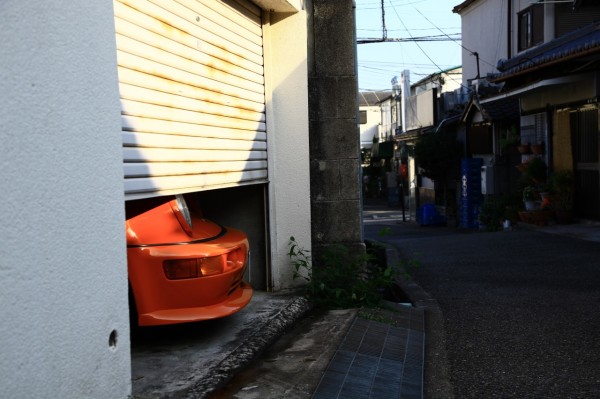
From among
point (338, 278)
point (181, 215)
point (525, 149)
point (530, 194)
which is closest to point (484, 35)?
→ point (525, 149)

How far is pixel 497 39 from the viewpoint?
23891mm

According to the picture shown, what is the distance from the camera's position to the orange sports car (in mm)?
4766

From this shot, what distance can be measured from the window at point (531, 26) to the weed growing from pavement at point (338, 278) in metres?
14.0

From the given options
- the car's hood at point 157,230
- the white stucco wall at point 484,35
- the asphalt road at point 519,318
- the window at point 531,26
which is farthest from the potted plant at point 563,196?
the car's hood at point 157,230

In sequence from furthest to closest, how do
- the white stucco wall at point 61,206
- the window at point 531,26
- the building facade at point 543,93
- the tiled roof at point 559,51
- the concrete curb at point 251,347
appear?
the window at point 531,26
the building facade at point 543,93
the tiled roof at point 559,51
the concrete curb at point 251,347
the white stucco wall at point 61,206

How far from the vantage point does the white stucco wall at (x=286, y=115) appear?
7.17m

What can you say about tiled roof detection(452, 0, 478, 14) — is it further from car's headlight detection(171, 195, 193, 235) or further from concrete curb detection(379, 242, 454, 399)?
car's headlight detection(171, 195, 193, 235)

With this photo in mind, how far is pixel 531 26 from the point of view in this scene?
66.4ft

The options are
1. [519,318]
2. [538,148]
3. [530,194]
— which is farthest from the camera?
[538,148]

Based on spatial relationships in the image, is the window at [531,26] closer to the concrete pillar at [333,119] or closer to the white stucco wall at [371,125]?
the concrete pillar at [333,119]

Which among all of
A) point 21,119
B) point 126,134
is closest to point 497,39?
point 126,134

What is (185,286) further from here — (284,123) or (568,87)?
(568,87)

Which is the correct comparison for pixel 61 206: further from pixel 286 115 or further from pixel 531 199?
pixel 531 199

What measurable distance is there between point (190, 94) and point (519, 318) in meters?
3.60
